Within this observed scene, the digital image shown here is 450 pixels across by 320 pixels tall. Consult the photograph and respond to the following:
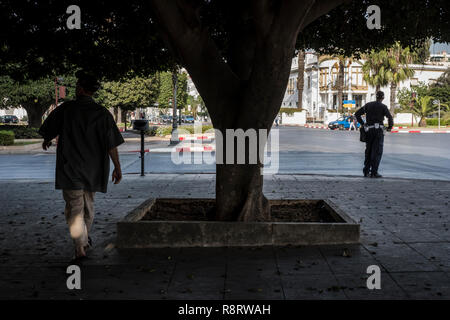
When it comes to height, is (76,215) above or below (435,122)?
below

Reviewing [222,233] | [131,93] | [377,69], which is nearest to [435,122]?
[377,69]

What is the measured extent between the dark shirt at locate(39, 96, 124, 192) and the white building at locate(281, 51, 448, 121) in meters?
74.6

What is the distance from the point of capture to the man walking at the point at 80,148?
5008mm

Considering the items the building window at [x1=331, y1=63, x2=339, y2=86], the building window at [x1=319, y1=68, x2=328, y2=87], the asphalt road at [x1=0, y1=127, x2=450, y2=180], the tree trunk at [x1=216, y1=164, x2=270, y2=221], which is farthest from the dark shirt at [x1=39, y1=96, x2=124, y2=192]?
the building window at [x1=319, y1=68, x2=328, y2=87]

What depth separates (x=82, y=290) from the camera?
13.7 ft

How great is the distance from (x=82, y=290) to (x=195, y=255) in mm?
1354

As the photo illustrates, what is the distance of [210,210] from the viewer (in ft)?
21.0

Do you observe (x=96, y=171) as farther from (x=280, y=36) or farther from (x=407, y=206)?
(x=407, y=206)

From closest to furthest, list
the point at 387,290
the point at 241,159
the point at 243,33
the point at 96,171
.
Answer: the point at 387,290 → the point at 96,171 → the point at 241,159 → the point at 243,33

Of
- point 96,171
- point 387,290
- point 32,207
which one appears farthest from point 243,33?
point 32,207

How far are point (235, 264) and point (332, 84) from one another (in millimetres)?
80575

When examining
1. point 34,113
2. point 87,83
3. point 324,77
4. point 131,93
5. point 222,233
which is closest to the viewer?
point 87,83

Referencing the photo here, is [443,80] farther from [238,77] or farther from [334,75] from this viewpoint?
[238,77]

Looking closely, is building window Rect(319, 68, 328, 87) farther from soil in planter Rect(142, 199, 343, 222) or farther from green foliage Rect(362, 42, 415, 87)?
soil in planter Rect(142, 199, 343, 222)
